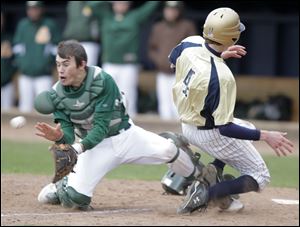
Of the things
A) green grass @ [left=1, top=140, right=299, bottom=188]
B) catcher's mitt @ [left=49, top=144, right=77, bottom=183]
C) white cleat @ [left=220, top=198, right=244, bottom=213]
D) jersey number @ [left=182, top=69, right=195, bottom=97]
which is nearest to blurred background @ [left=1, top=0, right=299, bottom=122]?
green grass @ [left=1, top=140, right=299, bottom=188]

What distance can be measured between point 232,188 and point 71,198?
1.22 metres

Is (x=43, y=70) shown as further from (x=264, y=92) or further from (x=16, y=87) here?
(x=264, y=92)

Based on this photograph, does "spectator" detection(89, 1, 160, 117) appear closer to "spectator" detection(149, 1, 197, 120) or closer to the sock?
"spectator" detection(149, 1, 197, 120)

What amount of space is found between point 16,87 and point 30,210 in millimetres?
9411

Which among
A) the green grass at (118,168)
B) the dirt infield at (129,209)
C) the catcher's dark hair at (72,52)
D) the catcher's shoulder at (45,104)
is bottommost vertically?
the green grass at (118,168)

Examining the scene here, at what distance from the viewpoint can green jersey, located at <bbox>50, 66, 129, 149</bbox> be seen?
23.8 feet

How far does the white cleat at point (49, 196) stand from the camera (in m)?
7.74

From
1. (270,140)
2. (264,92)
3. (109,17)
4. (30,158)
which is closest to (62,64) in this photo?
(270,140)

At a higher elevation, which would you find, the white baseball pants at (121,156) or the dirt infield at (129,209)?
the white baseball pants at (121,156)

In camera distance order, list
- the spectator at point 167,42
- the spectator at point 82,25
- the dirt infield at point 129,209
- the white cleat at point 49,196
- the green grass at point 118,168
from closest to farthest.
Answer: the dirt infield at point 129,209
the white cleat at point 49,196
the green grass at point 118,168
the spectator at point 167,42
the spectator at point 82,25

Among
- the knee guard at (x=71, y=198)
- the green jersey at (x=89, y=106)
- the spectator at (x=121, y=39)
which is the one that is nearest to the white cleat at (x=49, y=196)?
the knee guard at (x=71, y=198)

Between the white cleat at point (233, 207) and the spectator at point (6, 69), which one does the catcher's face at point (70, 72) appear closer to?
the white cleat at point (233, 207)

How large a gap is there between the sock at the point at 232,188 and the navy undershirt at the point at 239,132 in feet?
1.47

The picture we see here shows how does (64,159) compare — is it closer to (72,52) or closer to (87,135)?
(87,135)
